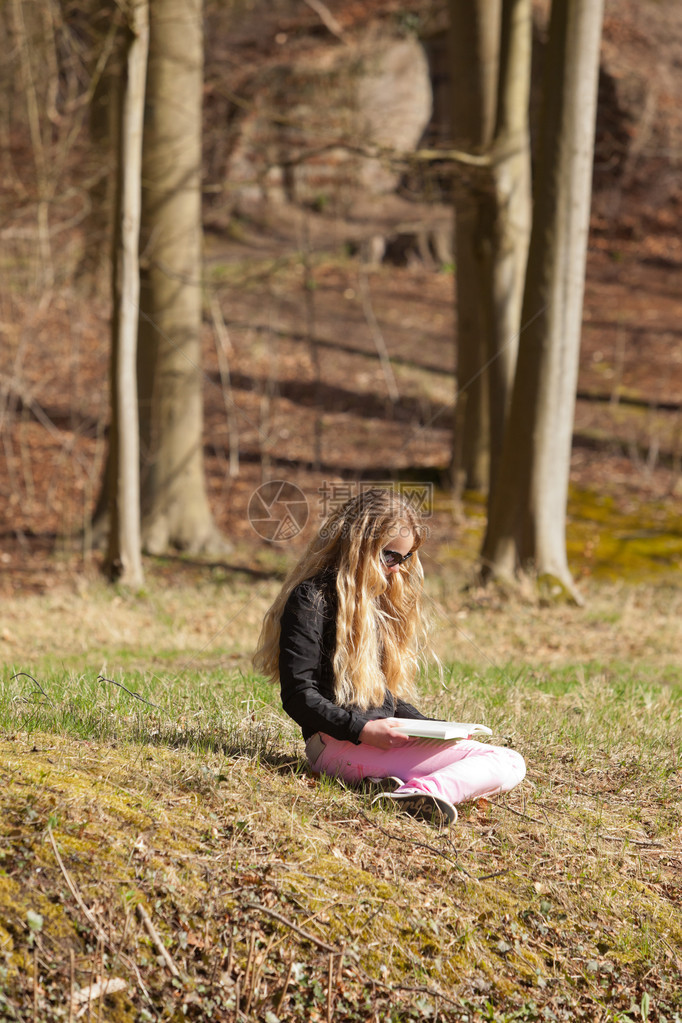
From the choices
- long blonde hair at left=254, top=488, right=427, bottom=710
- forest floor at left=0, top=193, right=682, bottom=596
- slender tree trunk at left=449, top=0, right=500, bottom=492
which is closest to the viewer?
long blonde hair at left=254, top=488, right=427, bottom=710

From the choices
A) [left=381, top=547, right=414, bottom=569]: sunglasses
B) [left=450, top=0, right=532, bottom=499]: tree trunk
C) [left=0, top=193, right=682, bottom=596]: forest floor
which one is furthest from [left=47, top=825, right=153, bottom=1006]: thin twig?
[left=450, top=0, right=532, bottom=499]: tree trunk

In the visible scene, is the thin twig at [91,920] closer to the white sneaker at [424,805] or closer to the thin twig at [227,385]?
the white sneaker at [424,805]

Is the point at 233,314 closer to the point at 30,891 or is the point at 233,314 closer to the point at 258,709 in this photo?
the point at 258,709

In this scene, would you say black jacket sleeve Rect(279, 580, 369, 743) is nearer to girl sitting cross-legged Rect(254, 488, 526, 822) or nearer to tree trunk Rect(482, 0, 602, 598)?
girl sitting cross-legged Rect(254, 488, 526, 822)

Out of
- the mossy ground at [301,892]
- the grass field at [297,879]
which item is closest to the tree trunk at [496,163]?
the grass field at [297,879]

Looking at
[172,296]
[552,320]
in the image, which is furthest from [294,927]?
[172,296]

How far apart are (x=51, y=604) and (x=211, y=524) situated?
325 centimetres

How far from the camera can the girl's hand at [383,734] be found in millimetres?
3232

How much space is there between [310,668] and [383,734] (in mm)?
384

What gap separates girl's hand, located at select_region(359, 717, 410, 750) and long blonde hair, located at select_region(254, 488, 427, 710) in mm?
233

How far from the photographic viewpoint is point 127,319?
8.90 m

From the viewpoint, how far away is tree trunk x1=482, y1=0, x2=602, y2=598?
328 inches

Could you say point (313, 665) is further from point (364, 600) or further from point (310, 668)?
point (364, 600)

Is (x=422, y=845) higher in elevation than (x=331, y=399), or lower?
lower
